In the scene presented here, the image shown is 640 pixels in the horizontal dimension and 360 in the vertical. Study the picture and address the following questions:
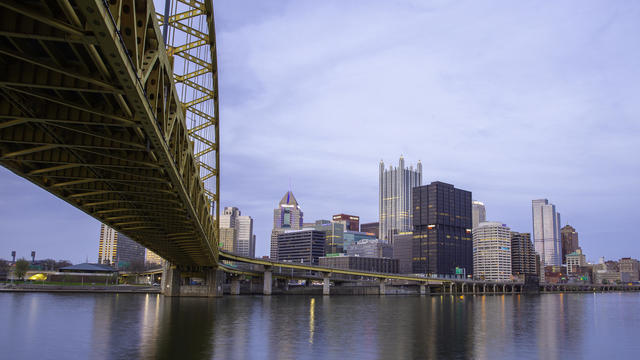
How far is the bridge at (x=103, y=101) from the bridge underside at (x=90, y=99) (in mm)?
40

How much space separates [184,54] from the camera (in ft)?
114

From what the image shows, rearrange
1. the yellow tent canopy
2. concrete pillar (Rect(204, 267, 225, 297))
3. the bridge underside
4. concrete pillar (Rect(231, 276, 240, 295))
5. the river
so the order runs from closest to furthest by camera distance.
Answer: the bridge underside, the river, concrete pillar (Rect(204, 267, 225, 297)), concrete pillar (Rect(231, 276, 240, 295)), the yellow tent canopy

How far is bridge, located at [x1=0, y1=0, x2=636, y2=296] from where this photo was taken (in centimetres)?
1461

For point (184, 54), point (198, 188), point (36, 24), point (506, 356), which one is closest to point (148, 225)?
point (198, 188)

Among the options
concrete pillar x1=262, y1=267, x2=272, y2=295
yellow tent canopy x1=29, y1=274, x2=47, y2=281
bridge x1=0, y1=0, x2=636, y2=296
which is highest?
bridge x1=0, y1=0, x2=636, y2=296

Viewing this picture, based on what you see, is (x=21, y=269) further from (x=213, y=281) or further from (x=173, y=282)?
(x=213, y=281)

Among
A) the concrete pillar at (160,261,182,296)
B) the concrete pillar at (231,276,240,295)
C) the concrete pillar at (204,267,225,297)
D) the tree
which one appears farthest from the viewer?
the tree

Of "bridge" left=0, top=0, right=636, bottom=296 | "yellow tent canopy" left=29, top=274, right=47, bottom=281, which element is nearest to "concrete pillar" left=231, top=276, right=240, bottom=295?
"yellow tent canopy" left=29, top=274, right=47, bottom=281

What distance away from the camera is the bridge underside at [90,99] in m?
14.4

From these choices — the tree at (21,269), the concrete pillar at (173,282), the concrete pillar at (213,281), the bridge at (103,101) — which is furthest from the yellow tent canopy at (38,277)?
the bridge at (103,101)

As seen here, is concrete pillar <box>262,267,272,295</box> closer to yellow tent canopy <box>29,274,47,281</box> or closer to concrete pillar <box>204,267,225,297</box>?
concrete pillar <box>204,267,225,297</box>

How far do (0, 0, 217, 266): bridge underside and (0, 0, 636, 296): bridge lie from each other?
1.6 inches

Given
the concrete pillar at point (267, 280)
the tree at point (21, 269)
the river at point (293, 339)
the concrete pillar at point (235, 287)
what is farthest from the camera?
the tree at point (21, 269)

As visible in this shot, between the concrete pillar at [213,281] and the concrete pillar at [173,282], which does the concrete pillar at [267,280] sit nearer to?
the concrete pillar at [213,281]
